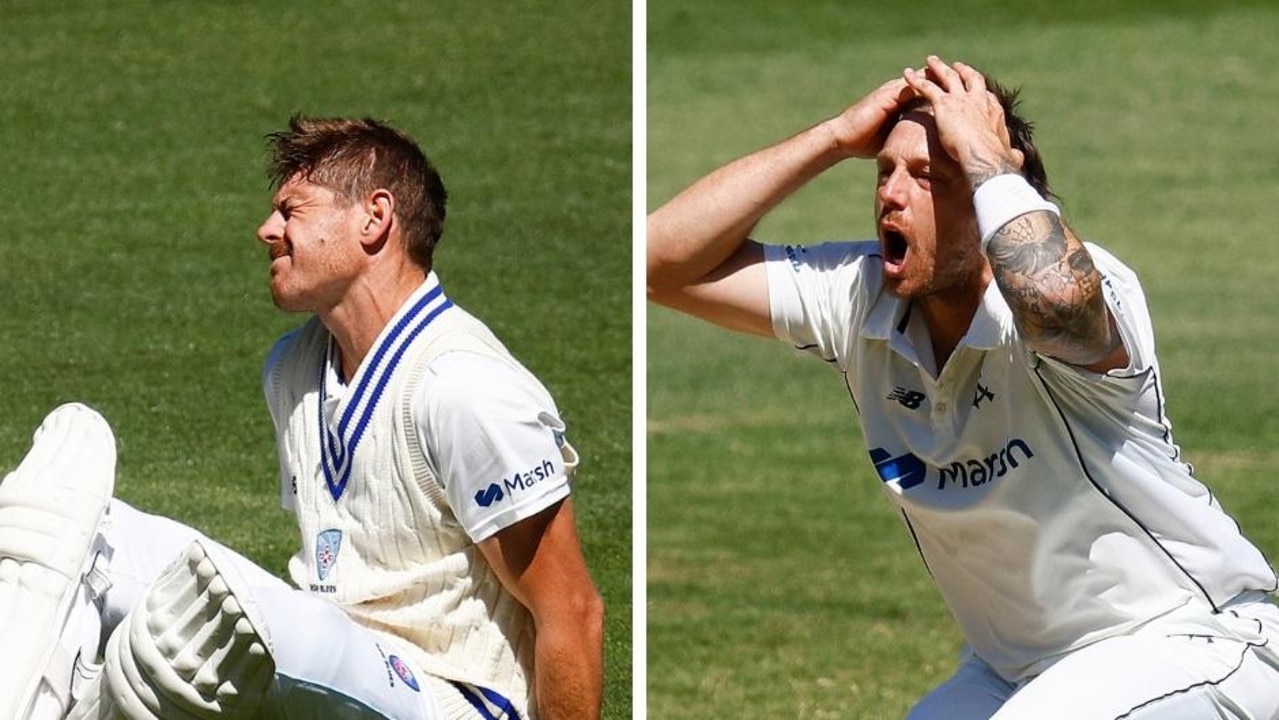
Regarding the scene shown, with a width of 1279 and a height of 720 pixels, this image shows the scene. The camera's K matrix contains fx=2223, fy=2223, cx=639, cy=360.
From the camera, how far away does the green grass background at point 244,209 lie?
8.12m

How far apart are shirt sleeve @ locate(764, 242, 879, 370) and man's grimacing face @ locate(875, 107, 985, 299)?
22 cm

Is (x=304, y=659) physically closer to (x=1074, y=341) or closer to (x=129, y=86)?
(x=1074, y=341)

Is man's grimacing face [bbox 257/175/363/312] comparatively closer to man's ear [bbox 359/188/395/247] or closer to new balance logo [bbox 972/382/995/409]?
man's ear [bbox 359/188/395/247]

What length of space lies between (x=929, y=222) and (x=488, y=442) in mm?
971

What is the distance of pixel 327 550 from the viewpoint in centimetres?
457

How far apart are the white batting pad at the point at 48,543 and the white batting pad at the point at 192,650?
7.2 inches

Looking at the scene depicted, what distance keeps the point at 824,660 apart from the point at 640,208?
310 cm

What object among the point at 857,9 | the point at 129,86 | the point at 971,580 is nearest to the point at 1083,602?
the point at 971,580

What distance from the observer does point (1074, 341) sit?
401cm

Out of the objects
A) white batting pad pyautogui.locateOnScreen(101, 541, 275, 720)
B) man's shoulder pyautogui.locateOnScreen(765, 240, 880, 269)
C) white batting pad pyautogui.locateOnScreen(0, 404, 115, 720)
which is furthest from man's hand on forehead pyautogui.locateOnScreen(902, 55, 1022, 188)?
white batting pad pyautogui.locateOnScreen(0, 404, 115, 720)

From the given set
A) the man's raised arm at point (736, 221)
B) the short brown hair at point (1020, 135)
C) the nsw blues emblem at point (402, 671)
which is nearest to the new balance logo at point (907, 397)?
the man's raised arm at point (736, 221)

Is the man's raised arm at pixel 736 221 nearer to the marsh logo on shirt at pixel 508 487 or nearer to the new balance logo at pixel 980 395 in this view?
the new balance logo at pixel 980 395

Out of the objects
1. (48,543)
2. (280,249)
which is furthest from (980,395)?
(48,543)

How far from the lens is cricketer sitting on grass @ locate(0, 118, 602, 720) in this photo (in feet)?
13.3
